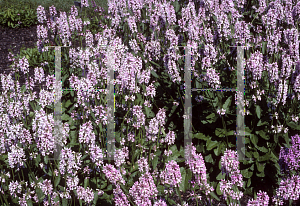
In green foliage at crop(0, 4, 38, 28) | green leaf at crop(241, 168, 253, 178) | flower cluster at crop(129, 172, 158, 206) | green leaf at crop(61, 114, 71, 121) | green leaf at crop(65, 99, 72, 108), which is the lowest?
green leaf at crop(241, 168, 253, 178)

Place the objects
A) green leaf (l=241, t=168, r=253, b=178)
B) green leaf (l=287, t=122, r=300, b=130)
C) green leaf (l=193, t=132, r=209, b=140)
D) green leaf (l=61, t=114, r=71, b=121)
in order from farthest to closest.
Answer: green leaf (l=61, t=114, r=71, b=121), green leaf (l=193, t=132, r=209, b=140), green leaf (l=241, t=168, r=253, b=178), green leaf (l=287, t=122, r=300, b=130)

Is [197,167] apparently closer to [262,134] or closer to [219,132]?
[219,132]

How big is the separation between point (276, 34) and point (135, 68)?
72.6 inches

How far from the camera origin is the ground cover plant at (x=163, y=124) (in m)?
3.04

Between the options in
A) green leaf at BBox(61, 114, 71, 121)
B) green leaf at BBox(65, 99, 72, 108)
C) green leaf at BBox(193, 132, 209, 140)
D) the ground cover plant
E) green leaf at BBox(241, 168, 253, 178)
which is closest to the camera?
the ground cover plant

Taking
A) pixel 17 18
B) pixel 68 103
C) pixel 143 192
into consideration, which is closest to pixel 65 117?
pixel 68 103

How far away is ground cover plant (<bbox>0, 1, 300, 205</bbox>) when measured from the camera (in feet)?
9.98

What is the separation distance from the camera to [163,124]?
13.1 feet

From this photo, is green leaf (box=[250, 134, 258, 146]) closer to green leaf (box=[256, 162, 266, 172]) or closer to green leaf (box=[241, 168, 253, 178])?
green leaf (box=[256, 162, 266, 172])

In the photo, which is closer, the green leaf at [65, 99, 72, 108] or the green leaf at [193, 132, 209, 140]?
the green leaf at [193, 132, 209, 140]

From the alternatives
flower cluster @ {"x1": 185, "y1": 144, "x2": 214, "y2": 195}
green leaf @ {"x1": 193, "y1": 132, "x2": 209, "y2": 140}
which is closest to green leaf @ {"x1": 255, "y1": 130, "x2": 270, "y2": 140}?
green leaf @ {"x1": 193, "y1": 132, "x2": 209, "y2": 140}

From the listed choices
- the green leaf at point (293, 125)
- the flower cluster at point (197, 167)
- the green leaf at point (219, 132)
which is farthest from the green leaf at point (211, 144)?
the flower cluster at point (197, 167)

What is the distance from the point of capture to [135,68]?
11.5 feet

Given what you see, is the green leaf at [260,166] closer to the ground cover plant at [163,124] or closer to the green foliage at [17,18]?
the ground cover plant at [163,124]
